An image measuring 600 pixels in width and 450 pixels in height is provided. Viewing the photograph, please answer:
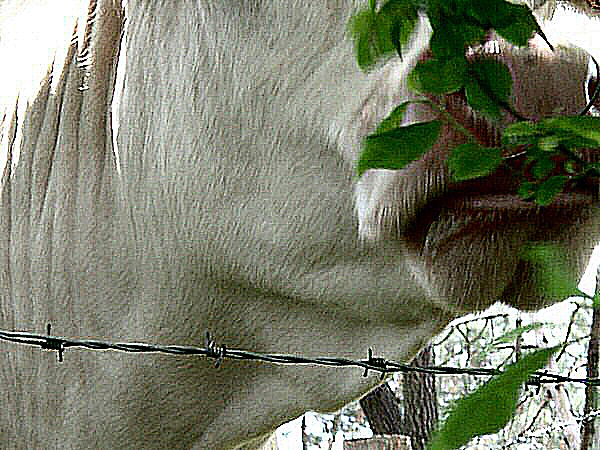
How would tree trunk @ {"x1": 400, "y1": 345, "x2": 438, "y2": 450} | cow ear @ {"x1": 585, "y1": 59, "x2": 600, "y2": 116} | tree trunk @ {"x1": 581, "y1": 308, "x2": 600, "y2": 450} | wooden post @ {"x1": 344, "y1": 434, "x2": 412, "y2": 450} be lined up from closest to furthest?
cow ear @ {"x1": 585, "y1": 59, "x2": 600, "y2": 116}
tree trunk @ {"x1": 581, "y1": 308, "x2": 600, "y2": 450}
wooden post @ {"x1": 344, "y1": 434, "x2": 412, "y2": 450}
tree trunk @ {"x1": 400, "y1": 345, "x2": 438, "y2": 450}

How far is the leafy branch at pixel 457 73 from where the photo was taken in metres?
0.42

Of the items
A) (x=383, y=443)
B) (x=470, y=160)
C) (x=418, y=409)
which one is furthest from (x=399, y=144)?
(x=418, y=409)

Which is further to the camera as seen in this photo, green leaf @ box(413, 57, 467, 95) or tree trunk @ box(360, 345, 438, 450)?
tree trunk @ box(360, 345, 438, 450)

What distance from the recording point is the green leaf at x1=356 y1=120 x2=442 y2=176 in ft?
1.47

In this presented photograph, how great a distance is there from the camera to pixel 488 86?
46 cm

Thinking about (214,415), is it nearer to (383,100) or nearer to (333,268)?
(333,268)

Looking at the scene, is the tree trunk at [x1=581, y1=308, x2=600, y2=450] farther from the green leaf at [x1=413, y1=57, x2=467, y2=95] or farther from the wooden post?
the green leaf at [x1=413, y1=57, x2=467, y2=95]

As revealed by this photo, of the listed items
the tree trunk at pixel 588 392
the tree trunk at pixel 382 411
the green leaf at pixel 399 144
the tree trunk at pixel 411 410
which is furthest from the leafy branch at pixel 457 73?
the tree trunk at pixel 382 411

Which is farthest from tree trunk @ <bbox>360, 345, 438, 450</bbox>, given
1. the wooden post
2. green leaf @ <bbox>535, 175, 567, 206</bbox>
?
green leaf @ <bbox>535, 175, 567, 206</bbox>

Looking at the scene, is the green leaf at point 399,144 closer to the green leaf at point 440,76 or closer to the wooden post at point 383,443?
the green leaf at point 440,76

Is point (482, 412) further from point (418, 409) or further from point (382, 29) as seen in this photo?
point (418, 409)

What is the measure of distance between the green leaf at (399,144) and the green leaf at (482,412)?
10 centimetres

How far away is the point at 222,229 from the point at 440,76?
804mm

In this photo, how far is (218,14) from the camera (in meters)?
1.23
